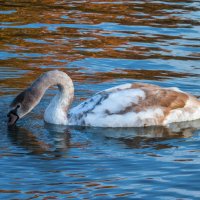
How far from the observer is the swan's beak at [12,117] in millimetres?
13117

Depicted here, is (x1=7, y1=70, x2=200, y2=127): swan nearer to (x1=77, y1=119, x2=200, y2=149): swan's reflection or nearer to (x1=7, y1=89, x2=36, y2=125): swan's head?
(x1=7, y1=89, x2=36, y2=125): swan's head

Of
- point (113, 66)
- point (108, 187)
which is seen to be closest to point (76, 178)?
point (108, 187)

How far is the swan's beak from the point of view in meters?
13.1

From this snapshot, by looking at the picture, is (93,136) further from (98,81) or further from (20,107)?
(98,81)

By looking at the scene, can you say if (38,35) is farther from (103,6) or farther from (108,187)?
(108,187)

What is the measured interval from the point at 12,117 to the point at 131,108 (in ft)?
6.10

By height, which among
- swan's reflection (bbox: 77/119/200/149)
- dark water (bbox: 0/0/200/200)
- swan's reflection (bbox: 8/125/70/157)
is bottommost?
swan's reflection (bbox: 77/119/200/149)

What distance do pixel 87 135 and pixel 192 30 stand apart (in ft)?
26.4

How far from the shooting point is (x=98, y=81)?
15.6m

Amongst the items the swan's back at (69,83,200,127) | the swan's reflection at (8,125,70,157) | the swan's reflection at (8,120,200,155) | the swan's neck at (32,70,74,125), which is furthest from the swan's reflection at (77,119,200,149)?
the swan's neck at (32,70,74,125)

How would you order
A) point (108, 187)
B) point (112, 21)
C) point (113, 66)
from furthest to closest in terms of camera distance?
point (112, 21) → point (113, 66) → point (108, 187)

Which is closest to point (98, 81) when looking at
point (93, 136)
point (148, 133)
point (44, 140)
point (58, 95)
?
point (58, 95)

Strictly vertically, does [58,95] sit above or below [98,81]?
above

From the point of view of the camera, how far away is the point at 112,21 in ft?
69.3
